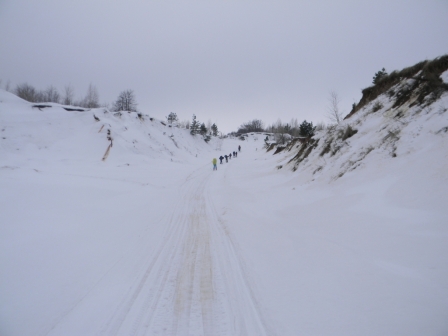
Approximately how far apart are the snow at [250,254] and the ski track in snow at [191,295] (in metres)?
0.02

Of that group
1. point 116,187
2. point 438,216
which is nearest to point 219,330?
point 438,216

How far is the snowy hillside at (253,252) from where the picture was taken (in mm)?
2592

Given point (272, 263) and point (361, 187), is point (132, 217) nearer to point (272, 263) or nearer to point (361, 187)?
point (272, 263)

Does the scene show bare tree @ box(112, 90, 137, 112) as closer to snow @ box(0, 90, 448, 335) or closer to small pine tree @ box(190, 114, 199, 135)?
small pine tree @ box(190, 114, 199, 135)

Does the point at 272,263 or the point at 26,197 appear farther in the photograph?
the point at 26,197

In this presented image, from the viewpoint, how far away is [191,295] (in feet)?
10.4

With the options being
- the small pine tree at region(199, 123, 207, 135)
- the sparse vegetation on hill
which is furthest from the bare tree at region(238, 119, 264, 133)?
the sparse vegetation on hill

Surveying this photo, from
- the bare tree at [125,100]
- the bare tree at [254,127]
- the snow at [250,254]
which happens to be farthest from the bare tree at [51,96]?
the bare tree at [254,127]

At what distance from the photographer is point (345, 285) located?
3.03m

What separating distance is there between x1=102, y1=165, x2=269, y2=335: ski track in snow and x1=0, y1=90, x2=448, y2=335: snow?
0.02m

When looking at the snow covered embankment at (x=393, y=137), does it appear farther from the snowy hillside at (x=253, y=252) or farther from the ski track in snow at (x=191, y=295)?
the ski track in snow at (x=191, y=295)

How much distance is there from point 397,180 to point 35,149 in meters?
23.2

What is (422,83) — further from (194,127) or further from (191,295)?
(194,127)

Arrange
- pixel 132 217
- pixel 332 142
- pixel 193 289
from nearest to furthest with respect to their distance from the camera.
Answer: pixel 193 289, pixel 132 217, pixel 332 142
